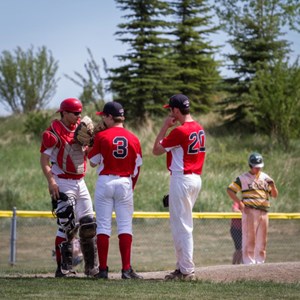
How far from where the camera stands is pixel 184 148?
977 centimetres

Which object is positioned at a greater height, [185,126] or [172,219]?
[185,126]

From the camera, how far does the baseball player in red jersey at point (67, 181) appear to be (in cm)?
997

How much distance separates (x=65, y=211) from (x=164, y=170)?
21348 mm

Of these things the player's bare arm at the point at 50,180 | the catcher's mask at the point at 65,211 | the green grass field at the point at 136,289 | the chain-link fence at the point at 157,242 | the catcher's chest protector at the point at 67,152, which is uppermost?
the catcher's chest protector at the point at 67,152

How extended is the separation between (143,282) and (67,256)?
3.92 feet

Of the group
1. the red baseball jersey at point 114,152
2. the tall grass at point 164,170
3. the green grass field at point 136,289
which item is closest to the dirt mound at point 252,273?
the green grass field at point 136,289

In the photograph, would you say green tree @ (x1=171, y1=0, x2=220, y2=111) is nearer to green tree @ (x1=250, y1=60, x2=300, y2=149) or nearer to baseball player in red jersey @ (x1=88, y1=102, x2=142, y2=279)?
green tree @ (x1=250, y1=60, x2=300, y2=149)

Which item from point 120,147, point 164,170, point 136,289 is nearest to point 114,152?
point 120,147

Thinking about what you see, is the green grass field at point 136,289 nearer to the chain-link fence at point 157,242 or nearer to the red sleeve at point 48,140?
the red sleeve at point 48,140

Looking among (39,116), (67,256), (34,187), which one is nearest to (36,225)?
(34,187)

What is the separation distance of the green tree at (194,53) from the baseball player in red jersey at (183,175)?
104 ft

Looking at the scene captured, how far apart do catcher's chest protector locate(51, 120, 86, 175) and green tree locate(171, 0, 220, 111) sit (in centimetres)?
3146

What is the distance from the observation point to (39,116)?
132 feet

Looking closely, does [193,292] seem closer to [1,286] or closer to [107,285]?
[107,285]
